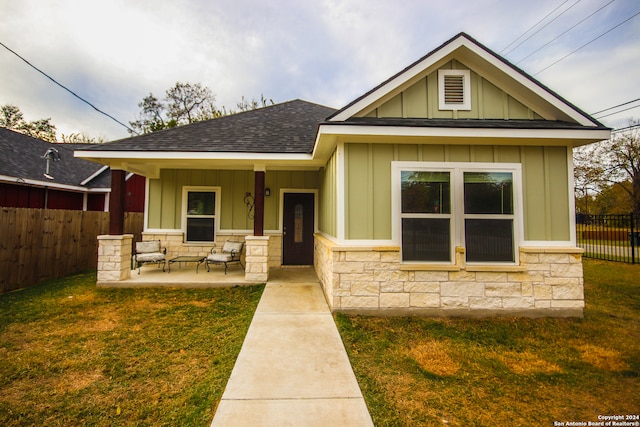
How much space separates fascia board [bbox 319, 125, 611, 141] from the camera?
4145 mm

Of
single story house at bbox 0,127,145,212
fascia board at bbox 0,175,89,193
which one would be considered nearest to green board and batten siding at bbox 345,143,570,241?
fascia board at bbox 0,175,89,193

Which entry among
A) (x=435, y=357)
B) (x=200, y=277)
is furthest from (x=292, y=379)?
(x=200, y=277)

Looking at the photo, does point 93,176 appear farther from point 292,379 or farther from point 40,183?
point 292,379

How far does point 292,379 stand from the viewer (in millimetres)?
2570

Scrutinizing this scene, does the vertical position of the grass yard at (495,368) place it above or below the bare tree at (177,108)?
below

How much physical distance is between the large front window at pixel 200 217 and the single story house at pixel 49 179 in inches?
221

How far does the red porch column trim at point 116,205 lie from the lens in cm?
599

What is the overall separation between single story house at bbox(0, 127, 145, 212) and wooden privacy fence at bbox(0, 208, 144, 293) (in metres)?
3.49

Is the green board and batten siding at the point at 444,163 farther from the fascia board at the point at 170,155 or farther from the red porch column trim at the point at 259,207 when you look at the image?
the red porch column trim at the point at 259,207

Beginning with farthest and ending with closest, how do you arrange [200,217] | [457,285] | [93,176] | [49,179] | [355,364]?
[93,176], [49,179], [200,217], [457,285], [355,364]

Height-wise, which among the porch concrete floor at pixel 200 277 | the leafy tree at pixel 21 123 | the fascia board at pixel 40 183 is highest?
the leafy tree at pixel 21 123

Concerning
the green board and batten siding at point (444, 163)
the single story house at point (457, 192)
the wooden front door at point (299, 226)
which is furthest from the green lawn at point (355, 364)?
the wooden front door at point (299, 226)

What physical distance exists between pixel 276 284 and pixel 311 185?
3.17 metres

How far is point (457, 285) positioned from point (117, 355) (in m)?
4.72
